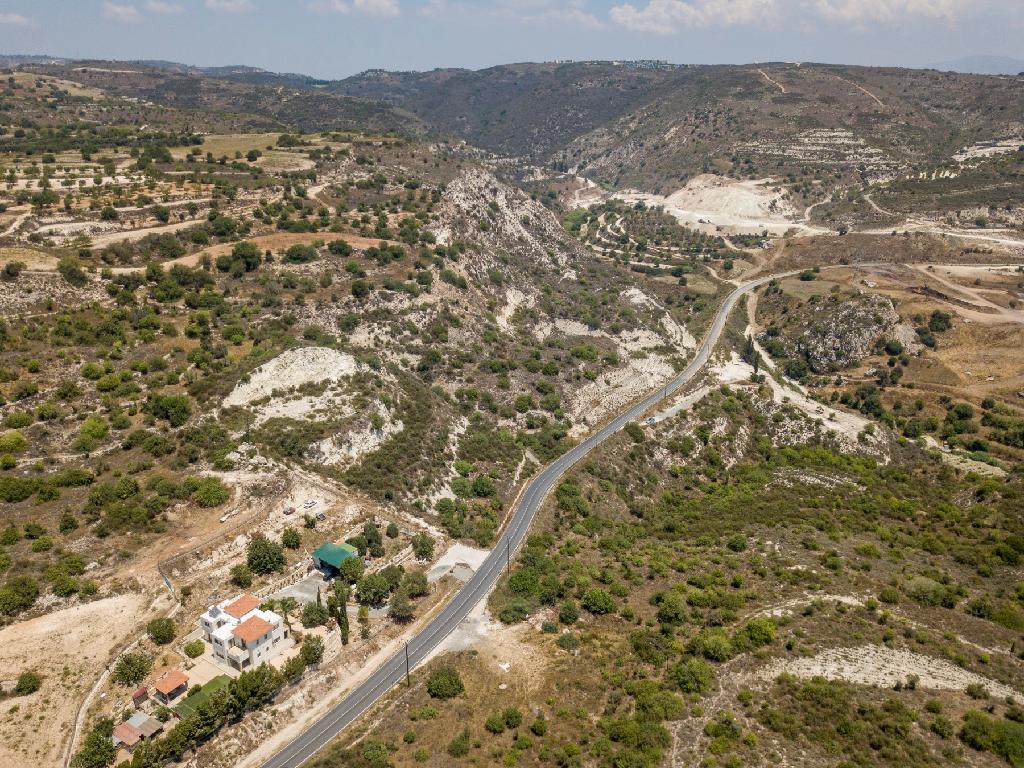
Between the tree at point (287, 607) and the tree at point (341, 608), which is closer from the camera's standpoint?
the tree at point (341, 608)

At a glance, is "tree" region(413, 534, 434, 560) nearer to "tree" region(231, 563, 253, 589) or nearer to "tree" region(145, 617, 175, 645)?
"tree" region(231, 563, 253, 589)

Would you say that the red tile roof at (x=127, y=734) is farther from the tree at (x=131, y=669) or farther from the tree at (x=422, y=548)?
the tree at (x=422, y=548)

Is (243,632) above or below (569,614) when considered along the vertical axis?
above

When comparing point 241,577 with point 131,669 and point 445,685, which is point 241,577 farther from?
point 445,685

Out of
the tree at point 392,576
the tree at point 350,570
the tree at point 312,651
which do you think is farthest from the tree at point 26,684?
the tree at point 392,576

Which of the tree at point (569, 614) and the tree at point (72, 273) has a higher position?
the tree at point (72, 273)

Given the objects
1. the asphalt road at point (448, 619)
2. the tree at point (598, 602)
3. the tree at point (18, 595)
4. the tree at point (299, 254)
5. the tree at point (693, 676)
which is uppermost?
the tree at point (299, 254)

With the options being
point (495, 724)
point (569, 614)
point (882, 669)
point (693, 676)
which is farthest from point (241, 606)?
point (882, 669)
